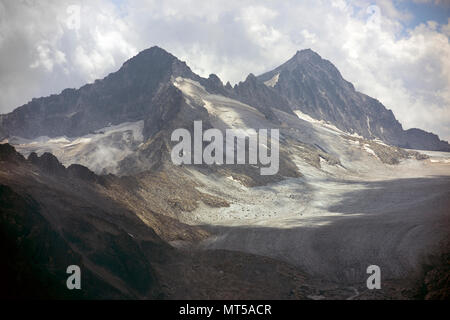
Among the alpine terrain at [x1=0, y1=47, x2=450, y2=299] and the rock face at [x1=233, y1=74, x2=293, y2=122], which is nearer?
the alpine terrain at [x1=0, y1=47, x2=450, y2=299]

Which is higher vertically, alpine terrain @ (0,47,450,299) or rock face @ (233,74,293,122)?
rock face @ (233,74,293,122)

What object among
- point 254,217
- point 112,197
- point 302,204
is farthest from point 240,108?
point 112,197

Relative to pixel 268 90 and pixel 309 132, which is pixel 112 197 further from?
pixel 268 90

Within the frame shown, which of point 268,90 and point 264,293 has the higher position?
point 268,90

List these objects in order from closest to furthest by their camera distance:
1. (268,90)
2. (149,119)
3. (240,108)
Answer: (240,108), (149,119), (268,90)

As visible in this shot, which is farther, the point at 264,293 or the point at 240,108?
the point at 240,108

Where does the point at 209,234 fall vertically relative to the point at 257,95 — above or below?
below

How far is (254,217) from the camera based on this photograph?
55.1 meters

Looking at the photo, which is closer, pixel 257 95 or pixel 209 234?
pixel 209 234

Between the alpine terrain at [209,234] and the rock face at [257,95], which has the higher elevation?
the rock face at [257,95]

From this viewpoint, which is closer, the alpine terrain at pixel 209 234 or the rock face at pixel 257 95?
the alpine terrain at pixel 209 234
